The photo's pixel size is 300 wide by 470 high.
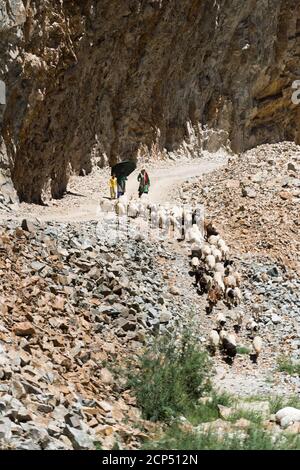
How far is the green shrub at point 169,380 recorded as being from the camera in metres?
9.02

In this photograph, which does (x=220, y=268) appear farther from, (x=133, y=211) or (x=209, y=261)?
(x=133, y=211)

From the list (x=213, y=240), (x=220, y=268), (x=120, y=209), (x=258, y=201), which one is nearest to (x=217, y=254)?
(x=220, y=268)

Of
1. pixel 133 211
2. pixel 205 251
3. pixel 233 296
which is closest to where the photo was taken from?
pixel 233 296

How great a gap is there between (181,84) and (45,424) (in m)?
25.8

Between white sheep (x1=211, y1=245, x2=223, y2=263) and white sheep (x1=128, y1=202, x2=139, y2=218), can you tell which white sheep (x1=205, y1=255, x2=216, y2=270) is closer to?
white sheep (x1=211, y1=245, x2=223, y2=263)

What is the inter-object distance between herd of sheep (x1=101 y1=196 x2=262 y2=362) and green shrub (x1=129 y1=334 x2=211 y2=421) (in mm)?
2080

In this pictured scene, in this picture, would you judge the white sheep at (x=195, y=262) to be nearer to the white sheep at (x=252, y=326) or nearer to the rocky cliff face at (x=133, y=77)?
the white sheep at (x=252, y=326)

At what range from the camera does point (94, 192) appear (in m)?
22.7

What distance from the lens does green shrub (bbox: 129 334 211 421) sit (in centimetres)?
902

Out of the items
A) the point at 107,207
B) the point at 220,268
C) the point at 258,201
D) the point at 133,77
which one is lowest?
the point at 220,268

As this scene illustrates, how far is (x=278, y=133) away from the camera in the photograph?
39.2 metres

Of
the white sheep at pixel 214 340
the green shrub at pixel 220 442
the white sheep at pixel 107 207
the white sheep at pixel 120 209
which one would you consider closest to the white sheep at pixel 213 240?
the white sheep at pixel 120 209

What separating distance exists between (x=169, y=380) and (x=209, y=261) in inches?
226

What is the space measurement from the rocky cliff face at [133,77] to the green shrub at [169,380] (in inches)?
361
